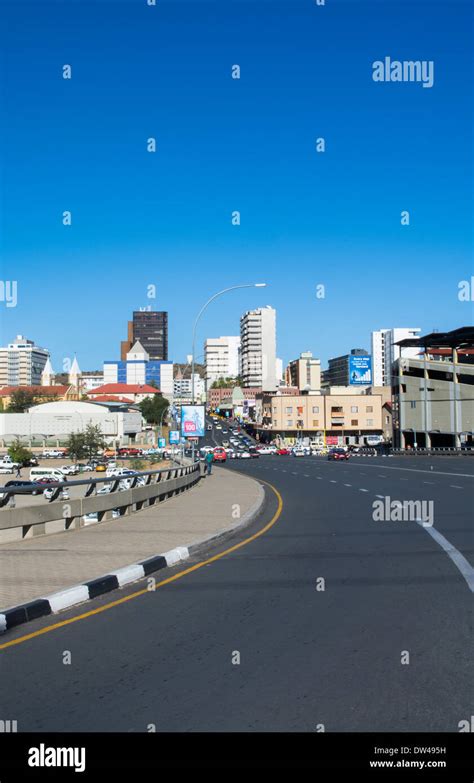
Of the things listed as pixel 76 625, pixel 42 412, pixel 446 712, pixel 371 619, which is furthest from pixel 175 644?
pixel 42 412

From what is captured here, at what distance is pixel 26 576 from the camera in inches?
437

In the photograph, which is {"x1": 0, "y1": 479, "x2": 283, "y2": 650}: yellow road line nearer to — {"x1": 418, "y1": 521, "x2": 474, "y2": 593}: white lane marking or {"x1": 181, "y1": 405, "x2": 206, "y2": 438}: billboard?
{"x1": 418, "y1": 521, "x2": 474, "y2": 593}: white lane marking

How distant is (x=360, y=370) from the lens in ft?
465

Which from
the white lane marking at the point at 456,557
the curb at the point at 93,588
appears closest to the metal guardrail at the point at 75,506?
the curb at the point at 93,588

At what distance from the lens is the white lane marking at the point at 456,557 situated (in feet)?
37.0

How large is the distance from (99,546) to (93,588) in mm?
4202

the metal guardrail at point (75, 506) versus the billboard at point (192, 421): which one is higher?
the billboard at point (192, 421)

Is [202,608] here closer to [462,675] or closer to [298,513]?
[462,675]

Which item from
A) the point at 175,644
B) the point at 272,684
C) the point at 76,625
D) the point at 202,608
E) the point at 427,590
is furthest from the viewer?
the point at 427,590

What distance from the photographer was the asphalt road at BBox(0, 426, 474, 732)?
18.8 ft

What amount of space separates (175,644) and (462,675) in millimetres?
2700

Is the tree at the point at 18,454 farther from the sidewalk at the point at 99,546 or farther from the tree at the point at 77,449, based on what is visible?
the sidewalk at the point at 99,546

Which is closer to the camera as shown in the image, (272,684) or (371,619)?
(272,684)

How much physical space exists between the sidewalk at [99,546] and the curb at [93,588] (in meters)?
0.20
